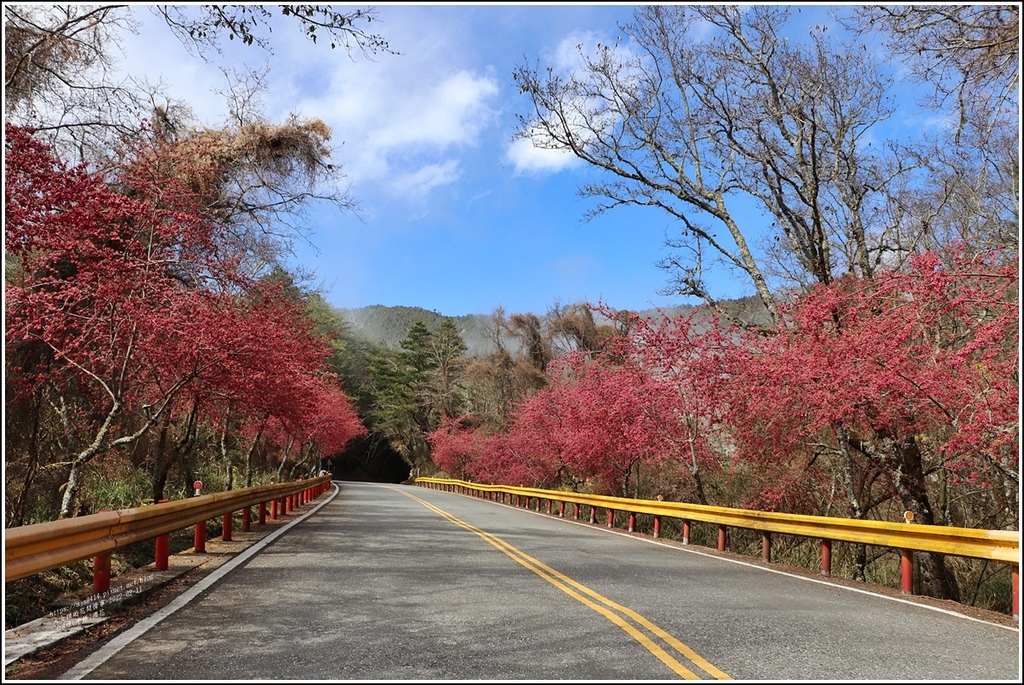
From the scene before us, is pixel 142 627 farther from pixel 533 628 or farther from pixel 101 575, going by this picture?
pixel 533 628

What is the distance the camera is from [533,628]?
595cm

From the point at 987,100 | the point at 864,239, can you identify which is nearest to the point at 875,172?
the point at 864,239

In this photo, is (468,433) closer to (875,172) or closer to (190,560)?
(875,172)

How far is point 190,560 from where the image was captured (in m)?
9.50

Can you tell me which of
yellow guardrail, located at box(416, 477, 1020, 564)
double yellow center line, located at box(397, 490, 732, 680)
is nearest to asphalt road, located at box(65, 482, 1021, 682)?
double yellow center line, located at box(397, 490, 732, 680)

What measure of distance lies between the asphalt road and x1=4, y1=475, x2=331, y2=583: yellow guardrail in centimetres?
76

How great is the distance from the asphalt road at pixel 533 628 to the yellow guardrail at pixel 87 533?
763mm

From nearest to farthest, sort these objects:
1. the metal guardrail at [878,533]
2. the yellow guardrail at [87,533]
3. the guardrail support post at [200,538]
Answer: the yellow guardrail at [87,533] → the metal guardrail at [878,533] → the guardrail support post at [200,538]

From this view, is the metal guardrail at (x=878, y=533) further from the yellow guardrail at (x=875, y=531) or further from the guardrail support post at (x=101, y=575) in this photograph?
the guardrail support post at (x=101, y=575)

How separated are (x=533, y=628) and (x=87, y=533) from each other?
12.4 feet

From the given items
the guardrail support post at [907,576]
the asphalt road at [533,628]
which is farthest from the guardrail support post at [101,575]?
the guardrail support post at [907,576]

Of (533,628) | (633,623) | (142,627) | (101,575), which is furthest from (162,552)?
(633,623)

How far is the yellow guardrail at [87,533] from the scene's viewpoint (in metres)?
4.93

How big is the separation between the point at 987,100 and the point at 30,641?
1046 cm
